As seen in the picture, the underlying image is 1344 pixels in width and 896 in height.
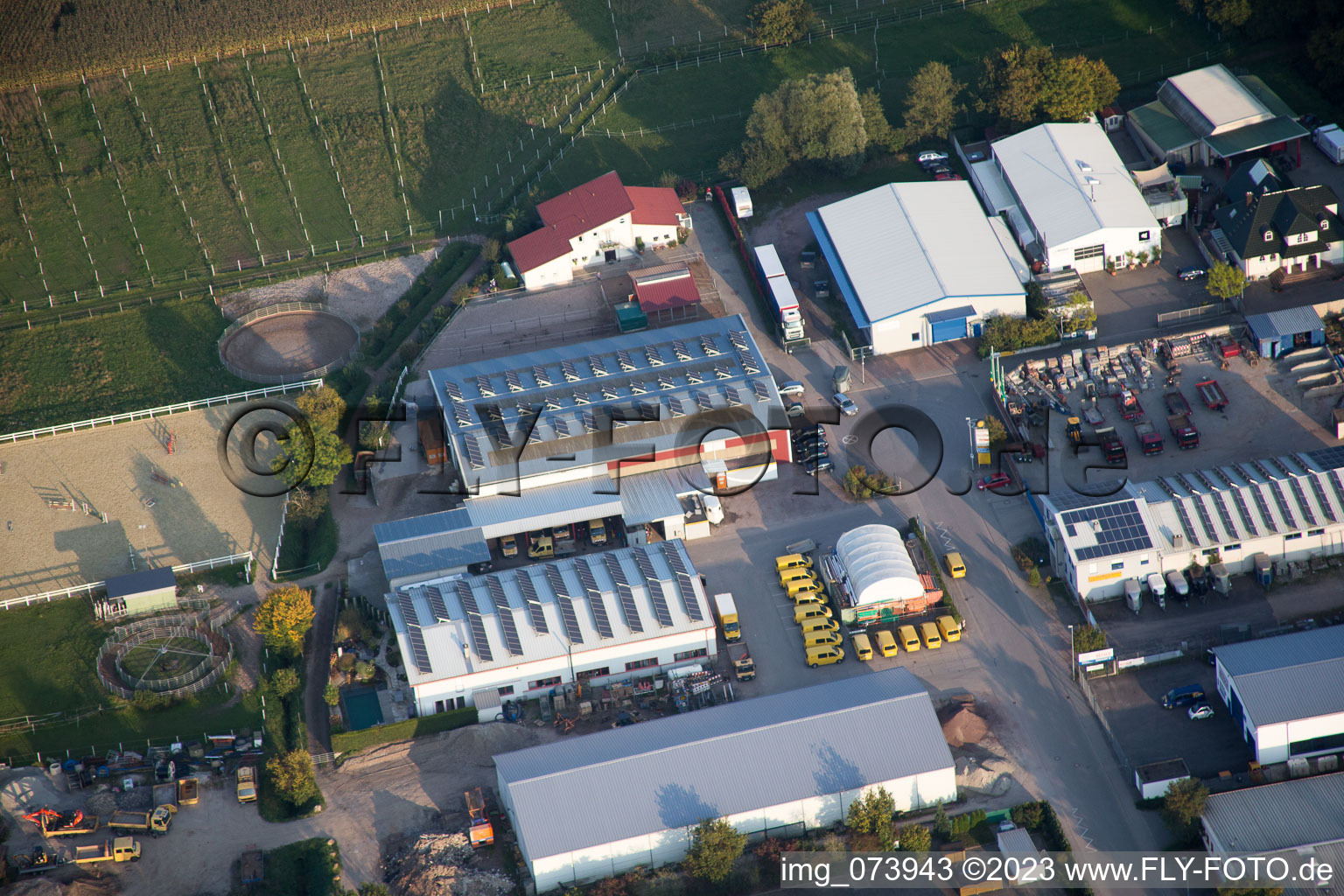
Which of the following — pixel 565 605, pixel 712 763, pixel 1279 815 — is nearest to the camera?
pixel 1279 815

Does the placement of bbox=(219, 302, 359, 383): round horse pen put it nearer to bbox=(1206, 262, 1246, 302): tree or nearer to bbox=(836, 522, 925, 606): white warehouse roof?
bbox=(836, 522, 925, 606): white warehouse roof

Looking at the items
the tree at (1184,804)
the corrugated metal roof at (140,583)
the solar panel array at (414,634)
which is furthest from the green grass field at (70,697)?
the tree at (1184,804)

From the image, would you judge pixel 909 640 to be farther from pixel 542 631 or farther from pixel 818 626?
pixel 542 631

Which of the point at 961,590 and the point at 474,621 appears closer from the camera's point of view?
the point at 474,621

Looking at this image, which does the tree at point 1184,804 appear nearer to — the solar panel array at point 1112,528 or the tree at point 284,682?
the solar panel array at point 1112,528

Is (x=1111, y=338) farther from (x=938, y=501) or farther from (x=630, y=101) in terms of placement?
(x=630, y=101)

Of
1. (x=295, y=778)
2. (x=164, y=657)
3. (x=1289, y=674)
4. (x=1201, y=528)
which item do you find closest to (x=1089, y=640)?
(x=1201, y=528)
